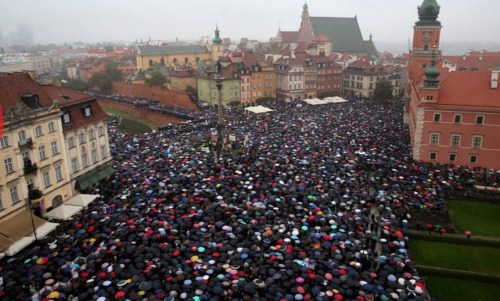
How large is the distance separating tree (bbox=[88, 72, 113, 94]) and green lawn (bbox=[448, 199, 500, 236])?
293 ft

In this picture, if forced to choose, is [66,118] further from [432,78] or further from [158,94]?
[158,94]

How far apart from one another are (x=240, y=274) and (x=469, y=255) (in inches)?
669

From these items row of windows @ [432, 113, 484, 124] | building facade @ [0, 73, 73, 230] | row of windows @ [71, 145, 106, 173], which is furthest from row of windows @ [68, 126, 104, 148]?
row of windows @ [432, 113, 484, 124]

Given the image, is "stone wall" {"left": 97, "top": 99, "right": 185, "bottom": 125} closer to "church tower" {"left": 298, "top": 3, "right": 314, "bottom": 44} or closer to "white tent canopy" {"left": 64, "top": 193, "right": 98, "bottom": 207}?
"white tent canopy" {"left": 64, "top": 193, "right": 98, "bottom": 207}

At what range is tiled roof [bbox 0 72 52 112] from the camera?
30.7 meters

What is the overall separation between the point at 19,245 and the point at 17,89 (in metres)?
12.5

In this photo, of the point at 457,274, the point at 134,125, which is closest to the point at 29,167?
the point at 457,274

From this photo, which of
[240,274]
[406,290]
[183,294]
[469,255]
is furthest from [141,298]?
[469,255]

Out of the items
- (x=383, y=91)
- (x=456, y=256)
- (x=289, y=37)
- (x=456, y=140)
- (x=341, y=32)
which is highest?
(x=341, y=32)

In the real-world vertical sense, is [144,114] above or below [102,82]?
below

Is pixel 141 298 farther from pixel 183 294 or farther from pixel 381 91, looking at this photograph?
pixel 381 91

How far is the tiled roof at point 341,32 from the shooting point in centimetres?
13175

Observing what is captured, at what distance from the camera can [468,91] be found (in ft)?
147

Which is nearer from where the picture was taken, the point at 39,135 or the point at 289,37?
the point at 39,135
